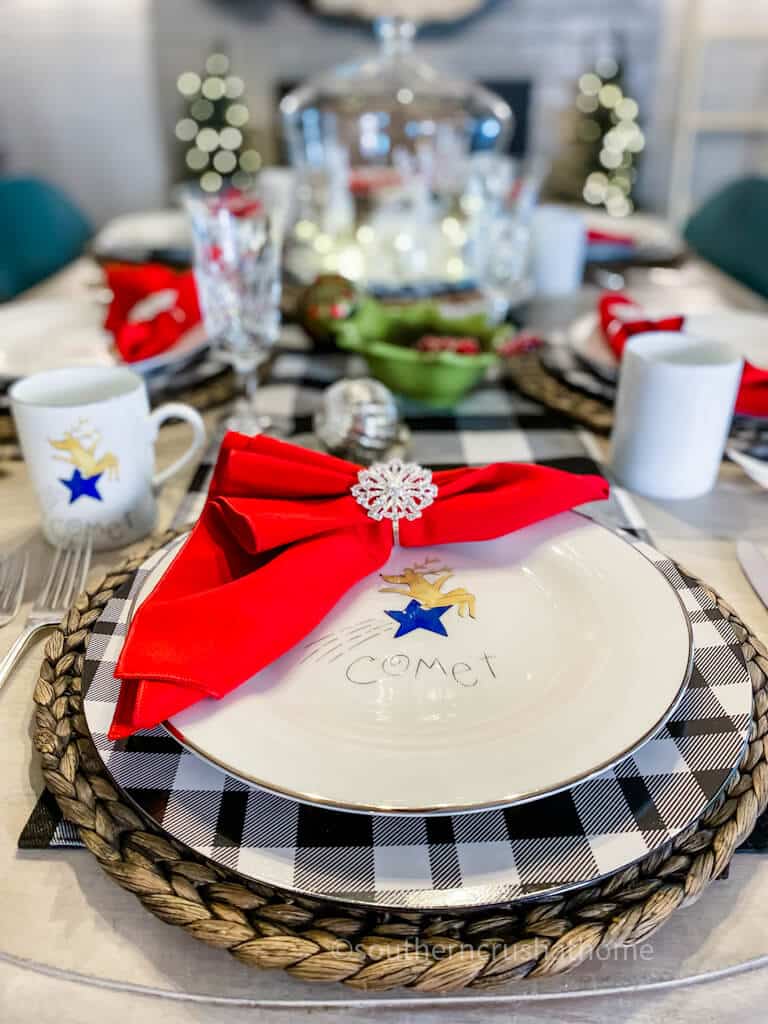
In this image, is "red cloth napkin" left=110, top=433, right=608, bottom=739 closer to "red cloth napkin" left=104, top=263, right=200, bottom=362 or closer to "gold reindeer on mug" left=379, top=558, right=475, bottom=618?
"gold reindeer on mug" left=379, top=558, right=475, bottom=618

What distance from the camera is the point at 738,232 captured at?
1320 mm

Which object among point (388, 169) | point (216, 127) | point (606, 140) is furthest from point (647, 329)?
point (216, 127)

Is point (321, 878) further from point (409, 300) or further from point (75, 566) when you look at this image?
point (409, 300)

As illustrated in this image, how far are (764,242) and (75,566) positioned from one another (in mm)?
1198

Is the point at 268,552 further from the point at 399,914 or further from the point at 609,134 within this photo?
the point at 609,134

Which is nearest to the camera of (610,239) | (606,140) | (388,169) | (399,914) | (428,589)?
(399,914)

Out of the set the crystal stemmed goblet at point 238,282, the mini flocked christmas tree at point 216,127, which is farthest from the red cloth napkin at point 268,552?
the mini flocked christmas tree at point 216,127

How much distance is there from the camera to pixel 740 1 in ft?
10.5

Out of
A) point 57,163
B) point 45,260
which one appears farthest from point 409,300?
point 57,163

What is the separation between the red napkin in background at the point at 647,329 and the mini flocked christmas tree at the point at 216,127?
277cm

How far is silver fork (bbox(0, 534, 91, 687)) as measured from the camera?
0.42 metres

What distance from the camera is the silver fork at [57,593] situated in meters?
0.42

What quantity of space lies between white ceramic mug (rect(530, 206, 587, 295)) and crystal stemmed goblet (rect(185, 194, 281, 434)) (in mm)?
444

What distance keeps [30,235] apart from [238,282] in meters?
0.91
